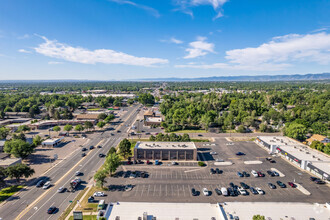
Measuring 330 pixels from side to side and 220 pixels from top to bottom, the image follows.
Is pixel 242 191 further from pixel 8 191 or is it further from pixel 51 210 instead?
pixel 8 191

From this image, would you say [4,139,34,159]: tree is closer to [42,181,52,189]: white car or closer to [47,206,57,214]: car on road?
[42,181,52,189]: white car

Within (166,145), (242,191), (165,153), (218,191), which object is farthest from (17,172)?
(242,191)

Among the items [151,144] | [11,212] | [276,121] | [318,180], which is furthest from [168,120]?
[11,212]

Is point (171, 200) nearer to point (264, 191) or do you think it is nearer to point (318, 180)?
point (264, 191)

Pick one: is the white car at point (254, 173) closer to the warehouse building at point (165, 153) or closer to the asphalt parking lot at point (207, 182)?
the asphalt parking lot at point (207, 182)

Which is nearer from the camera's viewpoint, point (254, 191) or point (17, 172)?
point (254, 191)

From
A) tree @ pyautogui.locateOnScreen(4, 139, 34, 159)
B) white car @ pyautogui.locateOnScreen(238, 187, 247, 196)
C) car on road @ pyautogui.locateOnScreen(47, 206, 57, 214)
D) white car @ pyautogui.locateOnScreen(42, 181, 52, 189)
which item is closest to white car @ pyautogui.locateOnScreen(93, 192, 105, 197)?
car on road @ pyautogui.locateOnScreen(47, 206, 57, 214)
